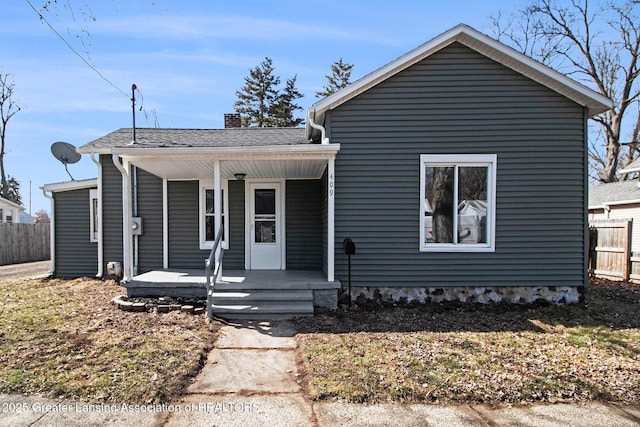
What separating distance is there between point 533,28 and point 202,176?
20364 mm

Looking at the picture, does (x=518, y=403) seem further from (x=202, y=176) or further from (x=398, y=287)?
(x=202, y=176)

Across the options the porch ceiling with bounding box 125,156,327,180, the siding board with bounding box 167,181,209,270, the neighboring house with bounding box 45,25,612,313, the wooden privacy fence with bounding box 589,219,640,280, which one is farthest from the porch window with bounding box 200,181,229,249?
the wooden privacy fence with bounding box 589,219,640,280

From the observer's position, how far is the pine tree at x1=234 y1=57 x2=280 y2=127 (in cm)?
2947

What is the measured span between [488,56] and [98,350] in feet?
25.1

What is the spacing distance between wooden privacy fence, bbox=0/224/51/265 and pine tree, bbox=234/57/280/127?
639 inches

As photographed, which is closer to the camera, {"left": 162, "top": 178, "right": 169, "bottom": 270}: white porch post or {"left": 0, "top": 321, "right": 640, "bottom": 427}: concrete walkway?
{"left": 0, "top": 321, "right": 640, "bottom": 427}: concrete walkway

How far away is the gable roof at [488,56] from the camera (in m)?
6.56

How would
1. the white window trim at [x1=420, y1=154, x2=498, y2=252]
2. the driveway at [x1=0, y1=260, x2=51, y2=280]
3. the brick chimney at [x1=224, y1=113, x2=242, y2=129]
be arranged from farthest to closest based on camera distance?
the brick chimney at [x1=224, y1=113, x2=242, y2=129], the driveway at [x1=0, y1=260, x2=51, y2=280], the white window trim at [x1=420, y1=154, x2=498, y2=252]

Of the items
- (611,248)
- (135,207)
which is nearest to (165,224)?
(135,207)

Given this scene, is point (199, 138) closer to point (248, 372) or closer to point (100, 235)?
point (100, 235)

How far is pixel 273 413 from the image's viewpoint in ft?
10.5

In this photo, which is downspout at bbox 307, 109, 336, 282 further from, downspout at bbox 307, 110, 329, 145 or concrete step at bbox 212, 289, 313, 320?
concrete step at bbox 212, 289, 313, 320

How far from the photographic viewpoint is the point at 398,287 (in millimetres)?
6824

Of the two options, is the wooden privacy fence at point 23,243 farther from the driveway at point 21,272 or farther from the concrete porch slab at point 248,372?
the concrete porch slab at point 248,372
